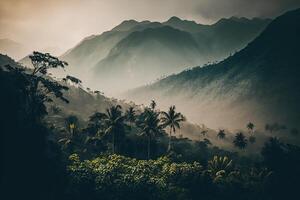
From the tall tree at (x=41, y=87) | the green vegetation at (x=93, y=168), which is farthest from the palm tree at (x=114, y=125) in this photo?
the tall tree at (x=41, y=87)

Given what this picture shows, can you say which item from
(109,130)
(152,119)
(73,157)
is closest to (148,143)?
(152,119)

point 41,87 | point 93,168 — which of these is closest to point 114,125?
point 41,87

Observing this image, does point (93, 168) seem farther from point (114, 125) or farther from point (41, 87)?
point (114, 125)

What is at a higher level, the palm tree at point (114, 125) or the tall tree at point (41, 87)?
the tall tree at point (41, 87)

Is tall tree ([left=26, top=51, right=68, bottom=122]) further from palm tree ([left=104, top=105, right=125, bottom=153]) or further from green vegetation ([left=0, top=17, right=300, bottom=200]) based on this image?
palm tree ([left=104, top=105, right=125, bottom=153])

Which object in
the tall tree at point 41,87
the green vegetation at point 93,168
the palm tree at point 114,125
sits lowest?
the green vegetation at point 93,168

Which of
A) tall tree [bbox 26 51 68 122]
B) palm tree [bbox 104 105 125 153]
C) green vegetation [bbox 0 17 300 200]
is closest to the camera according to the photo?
green vegetation [bbox 0 17 300 200]

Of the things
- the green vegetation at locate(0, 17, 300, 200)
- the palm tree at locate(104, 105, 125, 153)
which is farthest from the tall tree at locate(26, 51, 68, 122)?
the palm tree at locate(104, 105, 125, 153)

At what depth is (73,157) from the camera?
309 ft

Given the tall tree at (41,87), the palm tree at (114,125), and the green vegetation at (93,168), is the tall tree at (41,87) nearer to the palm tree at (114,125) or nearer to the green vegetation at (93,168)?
the green vegetation at (93,168)

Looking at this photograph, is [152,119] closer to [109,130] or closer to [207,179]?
[109,130]

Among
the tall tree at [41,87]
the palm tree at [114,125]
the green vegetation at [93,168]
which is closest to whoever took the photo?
the green vegetation at [93,168]

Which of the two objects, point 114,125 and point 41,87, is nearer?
point 41,87

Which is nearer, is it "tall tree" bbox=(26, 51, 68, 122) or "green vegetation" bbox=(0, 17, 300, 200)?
"green vegetation" bbox=(0, 17, 300, 200)
